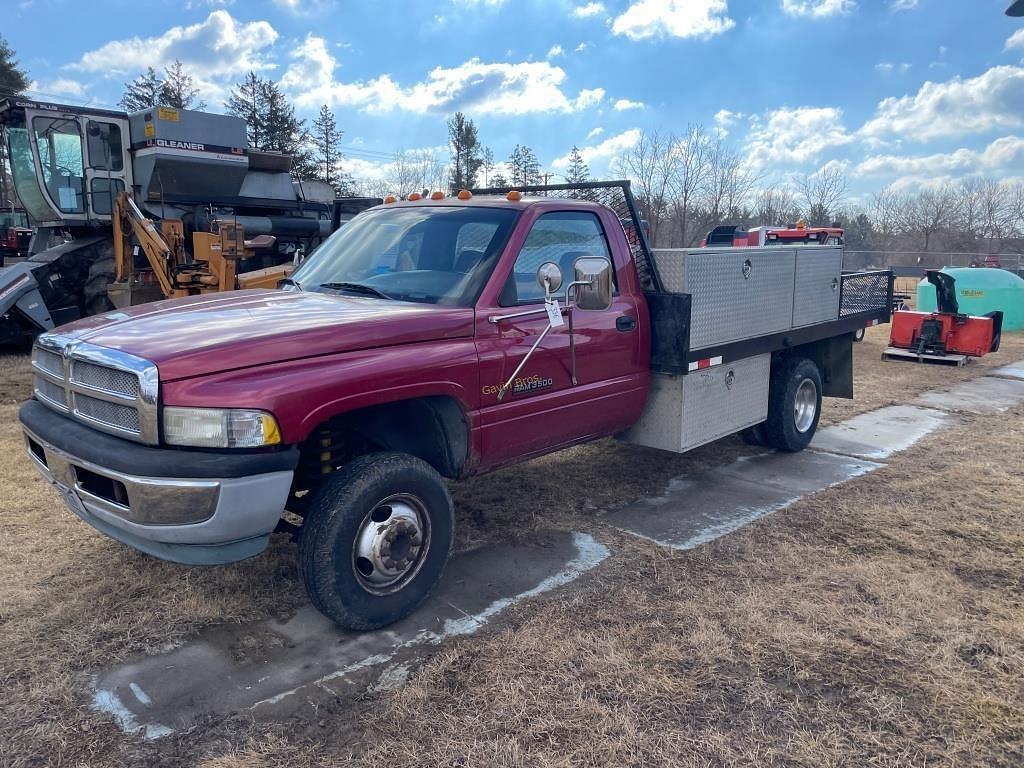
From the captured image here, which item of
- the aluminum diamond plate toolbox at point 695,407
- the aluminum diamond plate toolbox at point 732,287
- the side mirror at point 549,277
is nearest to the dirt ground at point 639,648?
the aluminum diamond plate toolbox at point 695,407

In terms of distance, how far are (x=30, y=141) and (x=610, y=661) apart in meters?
12.6

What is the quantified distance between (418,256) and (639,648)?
2441 mm

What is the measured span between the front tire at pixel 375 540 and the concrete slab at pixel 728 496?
169 cm

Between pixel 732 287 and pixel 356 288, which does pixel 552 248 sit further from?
pixel 732 287

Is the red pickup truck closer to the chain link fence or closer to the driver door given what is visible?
the driver door

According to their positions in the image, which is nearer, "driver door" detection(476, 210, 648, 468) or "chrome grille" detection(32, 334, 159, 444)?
"chrome grille" detection(32, 334, 159, 444)

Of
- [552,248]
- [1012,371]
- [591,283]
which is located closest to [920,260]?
[1012,371]

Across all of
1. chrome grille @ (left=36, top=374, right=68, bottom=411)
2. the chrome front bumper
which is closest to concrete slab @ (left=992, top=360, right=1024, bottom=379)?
the chrome front bumper

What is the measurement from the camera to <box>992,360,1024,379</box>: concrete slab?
11.2 meters

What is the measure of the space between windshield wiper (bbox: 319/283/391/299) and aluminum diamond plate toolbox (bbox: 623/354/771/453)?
2012mm

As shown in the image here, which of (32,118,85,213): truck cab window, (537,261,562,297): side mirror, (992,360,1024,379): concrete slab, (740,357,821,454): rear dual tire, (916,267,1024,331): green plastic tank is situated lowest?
(992,360,1024,379): concrete slab

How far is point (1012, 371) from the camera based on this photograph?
11547mm

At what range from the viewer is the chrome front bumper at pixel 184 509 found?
308 centimetres

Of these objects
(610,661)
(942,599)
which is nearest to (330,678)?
(610,661)
